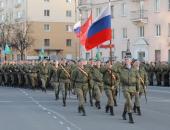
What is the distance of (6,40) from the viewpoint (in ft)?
293

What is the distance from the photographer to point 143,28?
67312 mm

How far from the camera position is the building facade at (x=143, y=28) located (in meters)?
64.3

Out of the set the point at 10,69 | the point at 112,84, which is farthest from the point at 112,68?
the point at 10,69

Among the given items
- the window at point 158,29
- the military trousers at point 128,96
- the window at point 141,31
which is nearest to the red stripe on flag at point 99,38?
the military trousers at point 128,96

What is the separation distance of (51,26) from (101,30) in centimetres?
7520

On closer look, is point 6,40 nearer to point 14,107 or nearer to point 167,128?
point 14,107

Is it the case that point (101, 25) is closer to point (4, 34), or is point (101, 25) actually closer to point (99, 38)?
point (99, 38)

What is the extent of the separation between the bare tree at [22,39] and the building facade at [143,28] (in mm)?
19830

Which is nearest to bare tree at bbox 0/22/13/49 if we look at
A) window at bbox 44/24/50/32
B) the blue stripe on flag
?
window at bbox 44/24/50/32

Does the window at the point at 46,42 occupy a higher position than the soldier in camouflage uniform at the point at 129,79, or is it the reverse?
the window at the point at 46,42

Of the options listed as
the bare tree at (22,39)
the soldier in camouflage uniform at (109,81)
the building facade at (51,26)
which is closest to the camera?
the soldier in camouflage uniform at (109,81)

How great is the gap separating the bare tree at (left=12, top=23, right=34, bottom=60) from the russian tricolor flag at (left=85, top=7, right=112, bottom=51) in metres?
61.8

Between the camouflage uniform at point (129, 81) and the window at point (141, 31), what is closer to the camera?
the camouflage uniform at point (129, 81)

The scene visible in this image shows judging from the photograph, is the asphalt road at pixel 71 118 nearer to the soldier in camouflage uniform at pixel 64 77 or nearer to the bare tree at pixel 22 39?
the soldier in camouflage uniform at pixel 64 77
